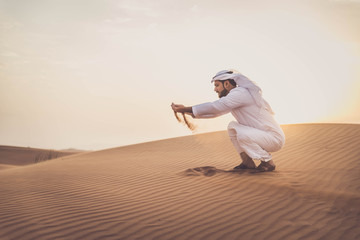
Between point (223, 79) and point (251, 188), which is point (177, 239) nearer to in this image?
point (251, 188)

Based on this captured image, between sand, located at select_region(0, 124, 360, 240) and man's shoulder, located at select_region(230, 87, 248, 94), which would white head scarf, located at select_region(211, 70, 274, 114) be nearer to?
man's shoulder, located at select_region(230, 87, 248, 94)

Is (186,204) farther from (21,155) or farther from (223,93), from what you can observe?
(21,155)

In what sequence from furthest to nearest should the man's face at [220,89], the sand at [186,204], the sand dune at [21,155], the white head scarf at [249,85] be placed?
the sand dune at [21,155]
the man's face at [220,89]
the white head scarf at [249,85]
the sand at [186,204]

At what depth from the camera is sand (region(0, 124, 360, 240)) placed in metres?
3.73

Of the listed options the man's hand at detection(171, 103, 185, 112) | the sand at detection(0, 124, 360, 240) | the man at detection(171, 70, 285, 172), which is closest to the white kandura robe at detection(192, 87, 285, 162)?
the man at detection(171, 70, 285, 172)

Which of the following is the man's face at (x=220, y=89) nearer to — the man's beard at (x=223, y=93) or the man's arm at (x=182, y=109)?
the man's beard at (x=223, y=93)

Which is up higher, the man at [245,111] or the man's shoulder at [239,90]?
the man's shoulder at [239,90]

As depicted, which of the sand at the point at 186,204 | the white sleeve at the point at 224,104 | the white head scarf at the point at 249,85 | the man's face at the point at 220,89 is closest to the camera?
the sand at the point at 186,204

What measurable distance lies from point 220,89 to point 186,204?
2461mm

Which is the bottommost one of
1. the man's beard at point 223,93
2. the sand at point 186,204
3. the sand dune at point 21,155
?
the sand at point 186,204

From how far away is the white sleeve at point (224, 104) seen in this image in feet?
19.7

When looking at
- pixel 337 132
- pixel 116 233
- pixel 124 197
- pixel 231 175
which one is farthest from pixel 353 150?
pixel 116 233

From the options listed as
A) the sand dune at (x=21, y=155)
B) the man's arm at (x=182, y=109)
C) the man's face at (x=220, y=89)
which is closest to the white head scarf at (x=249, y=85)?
the man's face at (x=220, y=89)

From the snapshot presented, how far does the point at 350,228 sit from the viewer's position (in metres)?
3.85
